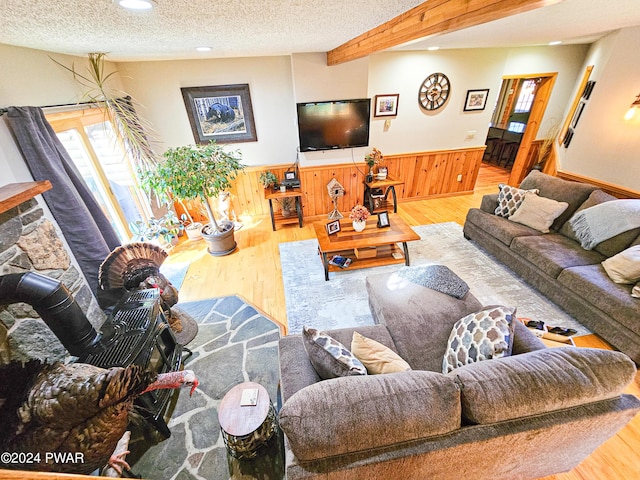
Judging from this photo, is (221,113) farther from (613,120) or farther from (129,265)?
(613,120)

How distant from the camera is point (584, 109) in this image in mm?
3541

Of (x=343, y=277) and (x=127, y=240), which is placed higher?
(x=127, y=240)

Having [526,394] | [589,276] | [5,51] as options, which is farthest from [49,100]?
[589,276]

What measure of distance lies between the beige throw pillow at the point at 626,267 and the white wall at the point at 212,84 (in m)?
3.89

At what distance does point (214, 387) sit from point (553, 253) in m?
3.18

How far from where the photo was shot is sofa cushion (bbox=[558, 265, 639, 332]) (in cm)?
180

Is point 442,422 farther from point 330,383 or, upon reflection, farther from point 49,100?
point 49,100

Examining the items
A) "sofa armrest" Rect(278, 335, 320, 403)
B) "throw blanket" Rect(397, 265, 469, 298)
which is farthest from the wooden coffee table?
"sofa armrest" Rect(278, 335, 320, 403)

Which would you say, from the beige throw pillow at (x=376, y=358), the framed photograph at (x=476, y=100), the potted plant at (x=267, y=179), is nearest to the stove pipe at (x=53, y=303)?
the beige throw pillow at (x=376, y=358)

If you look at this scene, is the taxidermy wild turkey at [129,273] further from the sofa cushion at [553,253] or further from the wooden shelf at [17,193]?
the sofa cushion at [553,253]

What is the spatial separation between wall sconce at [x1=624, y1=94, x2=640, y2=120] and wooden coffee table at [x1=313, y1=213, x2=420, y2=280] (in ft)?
9.39

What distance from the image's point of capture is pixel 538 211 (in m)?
2.73

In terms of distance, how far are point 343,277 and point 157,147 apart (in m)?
3.27

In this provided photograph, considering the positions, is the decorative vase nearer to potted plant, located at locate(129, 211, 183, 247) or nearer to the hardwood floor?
the hardwood floor
